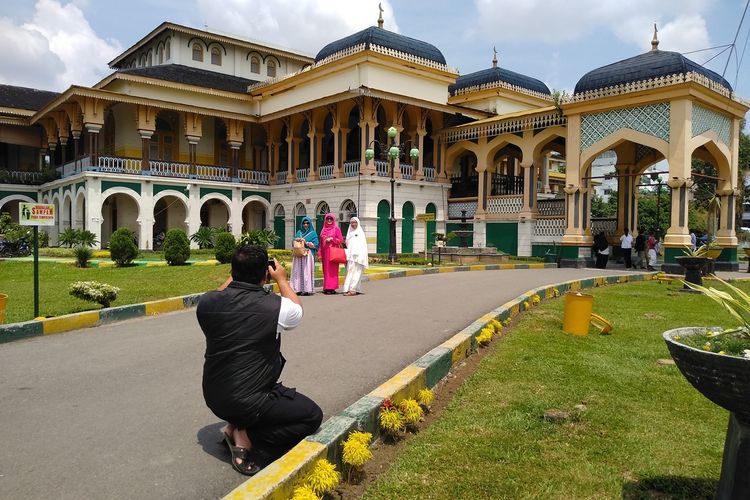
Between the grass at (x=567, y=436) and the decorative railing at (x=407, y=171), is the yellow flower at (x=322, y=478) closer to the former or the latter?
the grass at (x=567, y=436)

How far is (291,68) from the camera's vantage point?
1371 inches

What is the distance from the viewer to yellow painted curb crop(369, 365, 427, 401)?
4.25m

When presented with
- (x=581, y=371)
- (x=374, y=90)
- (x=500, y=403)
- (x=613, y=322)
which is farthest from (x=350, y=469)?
(x=374, y=90)

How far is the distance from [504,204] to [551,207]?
6.13ft

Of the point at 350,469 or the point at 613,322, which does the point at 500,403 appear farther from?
the point at 613,322

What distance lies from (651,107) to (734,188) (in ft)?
15.6

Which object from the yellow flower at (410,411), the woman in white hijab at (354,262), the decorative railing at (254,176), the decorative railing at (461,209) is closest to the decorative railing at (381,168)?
the decorative railing at (461,209)

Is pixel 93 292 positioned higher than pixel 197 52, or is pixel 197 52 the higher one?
pixel 197 52

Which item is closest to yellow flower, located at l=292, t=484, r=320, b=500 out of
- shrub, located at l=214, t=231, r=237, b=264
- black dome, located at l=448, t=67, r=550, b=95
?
shrub, located at l=214, t=231, r=237, b=264

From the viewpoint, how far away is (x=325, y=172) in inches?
1024

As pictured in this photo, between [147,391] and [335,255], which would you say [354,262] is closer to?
[335,255]

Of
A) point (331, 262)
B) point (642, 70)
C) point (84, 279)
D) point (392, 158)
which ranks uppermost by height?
point (642, 70)

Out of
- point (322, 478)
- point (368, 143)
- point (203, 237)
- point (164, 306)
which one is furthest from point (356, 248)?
point (203, 237)

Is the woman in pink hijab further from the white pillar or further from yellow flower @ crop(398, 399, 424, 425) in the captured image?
the white pillar
